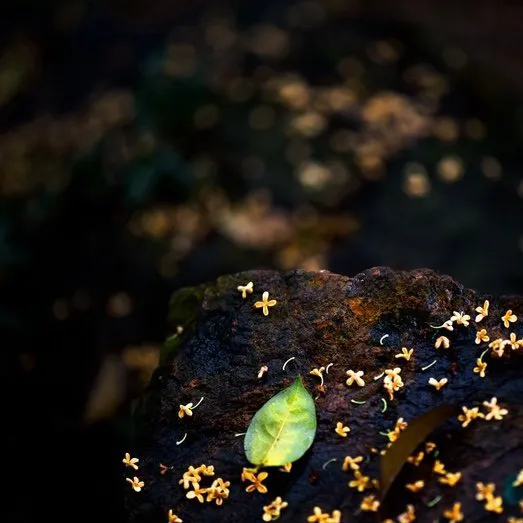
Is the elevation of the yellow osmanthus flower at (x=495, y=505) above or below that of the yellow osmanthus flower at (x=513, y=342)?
below

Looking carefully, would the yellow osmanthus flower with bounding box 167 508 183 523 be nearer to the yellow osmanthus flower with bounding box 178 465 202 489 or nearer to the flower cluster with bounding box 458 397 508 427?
the yellow osmanthus flower with bounding box 178 465 202 489

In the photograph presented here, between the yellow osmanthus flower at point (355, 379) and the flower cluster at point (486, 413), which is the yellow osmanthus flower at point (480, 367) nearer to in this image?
the flower cluster at point (486, 413)

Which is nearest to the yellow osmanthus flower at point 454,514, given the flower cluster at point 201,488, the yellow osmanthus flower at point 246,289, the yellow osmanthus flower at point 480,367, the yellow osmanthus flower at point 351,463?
the yellow osmanthus flower at point 351,463

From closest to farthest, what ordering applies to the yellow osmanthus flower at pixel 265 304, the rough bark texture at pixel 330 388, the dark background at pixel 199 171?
the rough bark texture at pixel 330 388 < the yellow osmanthus flower at pixel 265 304 < the dark background at pixel 199 171

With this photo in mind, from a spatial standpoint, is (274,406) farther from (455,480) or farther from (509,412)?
(509,412)

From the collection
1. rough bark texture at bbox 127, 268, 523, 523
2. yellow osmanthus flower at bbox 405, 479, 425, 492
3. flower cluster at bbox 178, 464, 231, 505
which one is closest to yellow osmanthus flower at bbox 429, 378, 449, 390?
rough bark texture at bbox 127, 268, 523, 523

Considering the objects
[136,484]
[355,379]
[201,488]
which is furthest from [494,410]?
[136,484]
